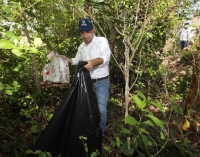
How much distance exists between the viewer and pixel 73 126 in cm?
186

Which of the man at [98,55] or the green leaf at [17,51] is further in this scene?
→ the man at [98,55]

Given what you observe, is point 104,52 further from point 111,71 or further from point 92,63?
point 111,71

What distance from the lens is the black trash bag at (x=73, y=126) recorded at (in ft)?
6.01

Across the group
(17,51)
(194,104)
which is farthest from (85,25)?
(194,104)

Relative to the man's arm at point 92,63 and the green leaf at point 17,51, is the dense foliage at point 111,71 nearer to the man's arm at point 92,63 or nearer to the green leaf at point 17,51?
the man's arm at point 92,63

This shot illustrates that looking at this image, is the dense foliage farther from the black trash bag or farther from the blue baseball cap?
the black trash bag

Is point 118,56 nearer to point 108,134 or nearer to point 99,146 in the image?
point 108,134

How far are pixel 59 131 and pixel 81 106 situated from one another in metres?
0.36

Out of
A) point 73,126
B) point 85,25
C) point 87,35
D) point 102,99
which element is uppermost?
point 85,25

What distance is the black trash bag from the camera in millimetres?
1831

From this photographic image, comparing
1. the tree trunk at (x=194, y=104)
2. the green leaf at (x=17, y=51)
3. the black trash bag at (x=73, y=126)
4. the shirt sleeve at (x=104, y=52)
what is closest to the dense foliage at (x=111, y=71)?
the tree trunk at (x=194, y=104)

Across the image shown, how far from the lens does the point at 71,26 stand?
156 inches

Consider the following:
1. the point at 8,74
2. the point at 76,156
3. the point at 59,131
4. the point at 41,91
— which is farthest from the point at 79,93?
the point at 41,91

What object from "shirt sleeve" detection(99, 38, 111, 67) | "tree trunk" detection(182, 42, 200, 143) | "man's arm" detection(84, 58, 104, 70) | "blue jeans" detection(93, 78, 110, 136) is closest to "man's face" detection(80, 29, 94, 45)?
"shirt sleeve" detection(99, 38, 111, 67)
